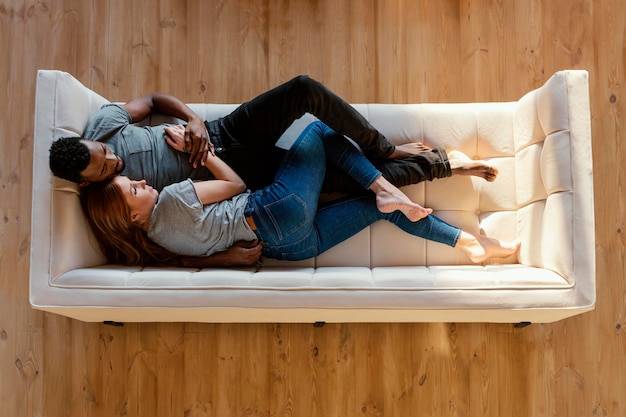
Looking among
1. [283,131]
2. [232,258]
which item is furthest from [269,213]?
[283,131]

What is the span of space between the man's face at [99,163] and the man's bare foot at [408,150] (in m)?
1.06

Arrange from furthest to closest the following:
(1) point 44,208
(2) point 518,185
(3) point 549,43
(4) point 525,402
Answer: (3) point 549,43, (4) point 525,402, (2) point 518,185, (1) point 44,208

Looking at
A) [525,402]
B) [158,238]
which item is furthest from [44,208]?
[525,402]

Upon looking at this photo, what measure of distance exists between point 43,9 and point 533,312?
2567 mm

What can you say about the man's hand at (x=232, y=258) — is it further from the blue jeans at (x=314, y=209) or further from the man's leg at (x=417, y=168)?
the man's leg at (x=417, y=168)

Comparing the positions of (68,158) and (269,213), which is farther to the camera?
(269,213)

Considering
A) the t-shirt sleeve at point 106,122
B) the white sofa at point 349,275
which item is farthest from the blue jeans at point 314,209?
the t-shirt sleeve at point 106,122

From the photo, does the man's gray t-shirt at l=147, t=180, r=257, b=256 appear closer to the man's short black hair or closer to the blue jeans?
the blue jeans

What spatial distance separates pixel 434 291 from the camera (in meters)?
1.79

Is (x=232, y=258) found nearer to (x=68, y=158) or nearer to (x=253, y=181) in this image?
(x=253, y=181)

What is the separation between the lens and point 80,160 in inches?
65.5

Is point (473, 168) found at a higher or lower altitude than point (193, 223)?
higher

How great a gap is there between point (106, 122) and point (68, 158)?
28 centimetres

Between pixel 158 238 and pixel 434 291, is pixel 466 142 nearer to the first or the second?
pixel 434 291
